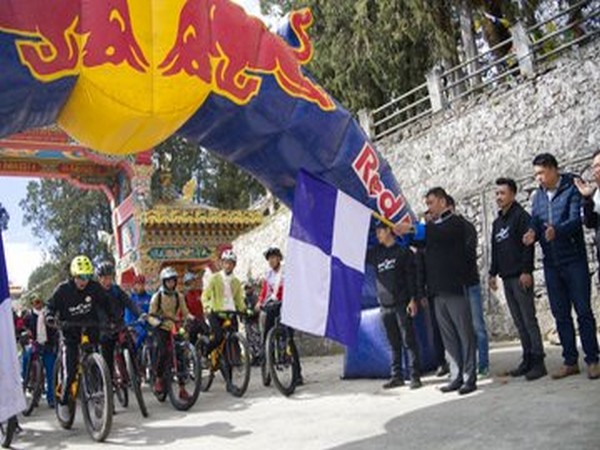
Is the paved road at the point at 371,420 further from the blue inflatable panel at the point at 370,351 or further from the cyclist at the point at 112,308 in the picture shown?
the cyclist at the point at 112,308

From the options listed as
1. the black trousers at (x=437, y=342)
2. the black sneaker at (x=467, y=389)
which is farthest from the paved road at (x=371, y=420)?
the black trousers at (x=437, y=342)

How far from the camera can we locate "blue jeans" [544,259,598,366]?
230 inches

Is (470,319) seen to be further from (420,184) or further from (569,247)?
(420,184)

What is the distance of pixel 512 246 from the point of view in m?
6.42

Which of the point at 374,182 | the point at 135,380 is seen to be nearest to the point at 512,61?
the point at 374,182

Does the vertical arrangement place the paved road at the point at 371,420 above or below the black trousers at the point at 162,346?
below

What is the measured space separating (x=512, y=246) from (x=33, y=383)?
6.29m

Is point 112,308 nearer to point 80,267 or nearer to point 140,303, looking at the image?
point 80,267

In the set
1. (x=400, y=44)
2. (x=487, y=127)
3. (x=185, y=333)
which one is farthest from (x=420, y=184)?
(x=185, y=333)

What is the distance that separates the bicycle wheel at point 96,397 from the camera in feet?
20.4

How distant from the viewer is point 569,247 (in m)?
5.93

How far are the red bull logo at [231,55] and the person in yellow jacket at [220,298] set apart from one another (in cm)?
289

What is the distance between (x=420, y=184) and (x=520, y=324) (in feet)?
25.2

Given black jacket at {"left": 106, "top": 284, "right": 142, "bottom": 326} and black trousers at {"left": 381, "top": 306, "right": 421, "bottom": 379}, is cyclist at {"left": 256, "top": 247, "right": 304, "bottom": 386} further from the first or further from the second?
black trousers at {"left": 381, "top": 306, "right": 421, "bottom": 379}
